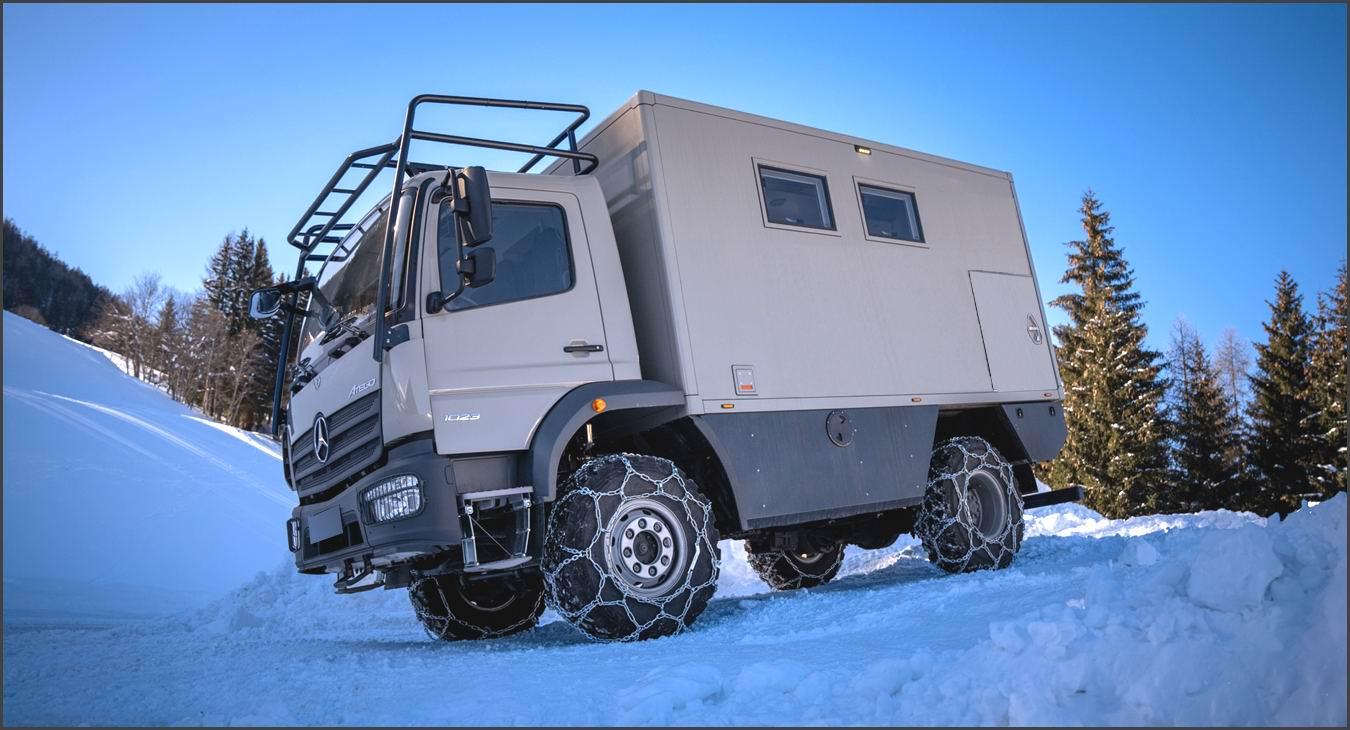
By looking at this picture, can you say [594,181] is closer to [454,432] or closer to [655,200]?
[655,200]

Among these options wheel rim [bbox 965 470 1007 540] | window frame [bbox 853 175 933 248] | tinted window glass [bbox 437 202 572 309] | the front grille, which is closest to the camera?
the front grille

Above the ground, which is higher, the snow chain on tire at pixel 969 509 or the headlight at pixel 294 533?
the headlight at pixel 294 533

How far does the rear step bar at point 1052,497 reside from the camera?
28.3 ft

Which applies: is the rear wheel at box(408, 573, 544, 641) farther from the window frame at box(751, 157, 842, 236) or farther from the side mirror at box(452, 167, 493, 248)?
the window frame at box(751, 157, 842, 236)

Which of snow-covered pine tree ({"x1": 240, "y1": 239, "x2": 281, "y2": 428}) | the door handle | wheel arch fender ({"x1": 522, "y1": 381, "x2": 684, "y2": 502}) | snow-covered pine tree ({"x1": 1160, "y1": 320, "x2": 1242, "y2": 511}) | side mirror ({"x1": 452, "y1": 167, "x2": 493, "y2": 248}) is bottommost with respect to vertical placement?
snow-covered pine tree ({"x1": 1160, "y1": 320, "x2": 1242, "y2": 511})

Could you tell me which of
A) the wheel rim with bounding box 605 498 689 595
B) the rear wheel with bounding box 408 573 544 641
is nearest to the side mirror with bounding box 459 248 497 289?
the wheel rim with bounding box 605 498 689 595

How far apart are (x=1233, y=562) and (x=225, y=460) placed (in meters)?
24.1

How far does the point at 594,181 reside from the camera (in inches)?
259

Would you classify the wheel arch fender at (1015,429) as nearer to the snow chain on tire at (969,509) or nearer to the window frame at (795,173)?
the snow chain on tire at (969,509)

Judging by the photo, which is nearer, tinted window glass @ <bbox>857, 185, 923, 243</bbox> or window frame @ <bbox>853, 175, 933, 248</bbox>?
window frame @ <bbox>853, 175, 933, 248</bbox>

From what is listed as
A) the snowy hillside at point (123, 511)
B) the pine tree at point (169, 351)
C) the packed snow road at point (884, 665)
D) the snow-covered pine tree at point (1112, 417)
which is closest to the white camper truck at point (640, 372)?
the packed snow road at point (884, 665)

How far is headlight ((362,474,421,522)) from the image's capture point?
529 cm

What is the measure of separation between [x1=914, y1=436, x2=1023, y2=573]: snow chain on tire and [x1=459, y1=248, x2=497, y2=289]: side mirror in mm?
4589

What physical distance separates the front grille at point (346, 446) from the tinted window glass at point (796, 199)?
3356 mm
